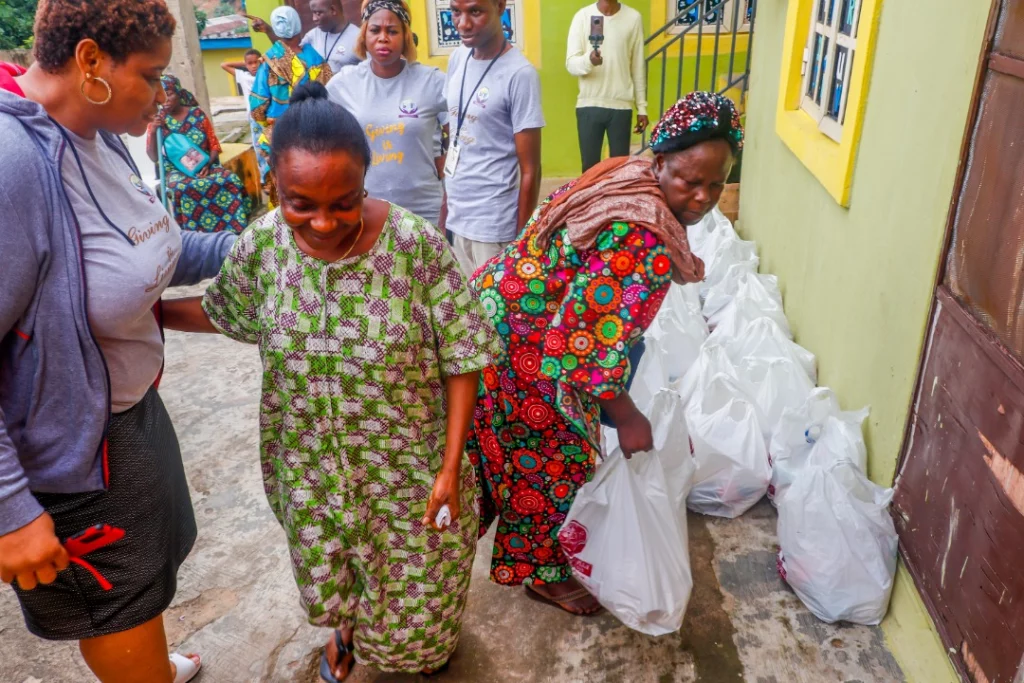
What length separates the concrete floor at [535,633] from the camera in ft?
7.30

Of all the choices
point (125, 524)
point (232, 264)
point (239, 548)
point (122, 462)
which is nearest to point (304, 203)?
point (232, 264)

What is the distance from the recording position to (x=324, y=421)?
174cm

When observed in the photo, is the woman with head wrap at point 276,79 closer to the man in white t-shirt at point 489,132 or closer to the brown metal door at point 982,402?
the man in white t-shirt at point 489,132

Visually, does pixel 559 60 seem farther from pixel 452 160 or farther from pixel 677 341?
pixel 677 341

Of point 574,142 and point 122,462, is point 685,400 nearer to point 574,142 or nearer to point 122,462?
point 122,462

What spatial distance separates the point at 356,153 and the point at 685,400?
2039mm

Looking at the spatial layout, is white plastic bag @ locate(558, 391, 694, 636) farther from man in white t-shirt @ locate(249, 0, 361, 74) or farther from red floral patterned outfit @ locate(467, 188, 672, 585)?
man in white t-shirt @ locate(249, 0, 361, 74)

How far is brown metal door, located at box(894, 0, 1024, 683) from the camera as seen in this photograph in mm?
1667

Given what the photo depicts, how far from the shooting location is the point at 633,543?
2125mm

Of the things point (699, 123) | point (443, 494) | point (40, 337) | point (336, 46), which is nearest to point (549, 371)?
point (443, 494)

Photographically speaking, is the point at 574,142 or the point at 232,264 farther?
the point at 574,142

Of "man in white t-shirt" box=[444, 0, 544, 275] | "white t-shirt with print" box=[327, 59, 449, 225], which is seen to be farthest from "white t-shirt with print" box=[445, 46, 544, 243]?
"white t-shirt with print" box=[327, 59, 449, 225]

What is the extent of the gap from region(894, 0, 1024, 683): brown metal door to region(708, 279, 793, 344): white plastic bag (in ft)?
4.86

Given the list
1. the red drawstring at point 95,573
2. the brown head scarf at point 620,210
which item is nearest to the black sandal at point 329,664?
the red drawstring at point 95,573
